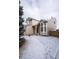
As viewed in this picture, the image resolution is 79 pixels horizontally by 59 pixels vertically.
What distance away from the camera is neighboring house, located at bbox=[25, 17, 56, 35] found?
145cm

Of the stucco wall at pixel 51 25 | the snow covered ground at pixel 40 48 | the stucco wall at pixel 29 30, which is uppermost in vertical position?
the stucco wall at pixel 51 25

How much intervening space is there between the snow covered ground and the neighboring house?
60 mm

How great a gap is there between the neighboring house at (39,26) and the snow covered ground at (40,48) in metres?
0.06

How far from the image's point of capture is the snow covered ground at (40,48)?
1433 mm

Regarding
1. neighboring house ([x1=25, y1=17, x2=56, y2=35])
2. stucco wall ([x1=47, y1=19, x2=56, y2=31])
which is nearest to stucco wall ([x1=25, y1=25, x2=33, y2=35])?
neighboring house ([x1=25, y1=17, x2=56, y2=35])

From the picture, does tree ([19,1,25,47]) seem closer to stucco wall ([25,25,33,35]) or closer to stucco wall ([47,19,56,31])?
stucco wall ([25,25,33,35])

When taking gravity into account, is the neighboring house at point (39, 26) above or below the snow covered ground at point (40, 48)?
above

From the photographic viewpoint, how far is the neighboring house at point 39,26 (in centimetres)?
145

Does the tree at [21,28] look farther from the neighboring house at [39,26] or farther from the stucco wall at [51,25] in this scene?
the stucco wall at [51,25]

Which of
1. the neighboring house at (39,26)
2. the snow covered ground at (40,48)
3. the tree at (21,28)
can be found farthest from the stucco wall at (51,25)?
the tree at (21,28)

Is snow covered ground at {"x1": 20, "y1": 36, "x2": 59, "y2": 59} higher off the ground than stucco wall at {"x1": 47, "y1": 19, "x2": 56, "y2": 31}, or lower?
lower

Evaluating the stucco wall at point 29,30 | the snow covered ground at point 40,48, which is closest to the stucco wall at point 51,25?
the snow covered ground at point 40,48
